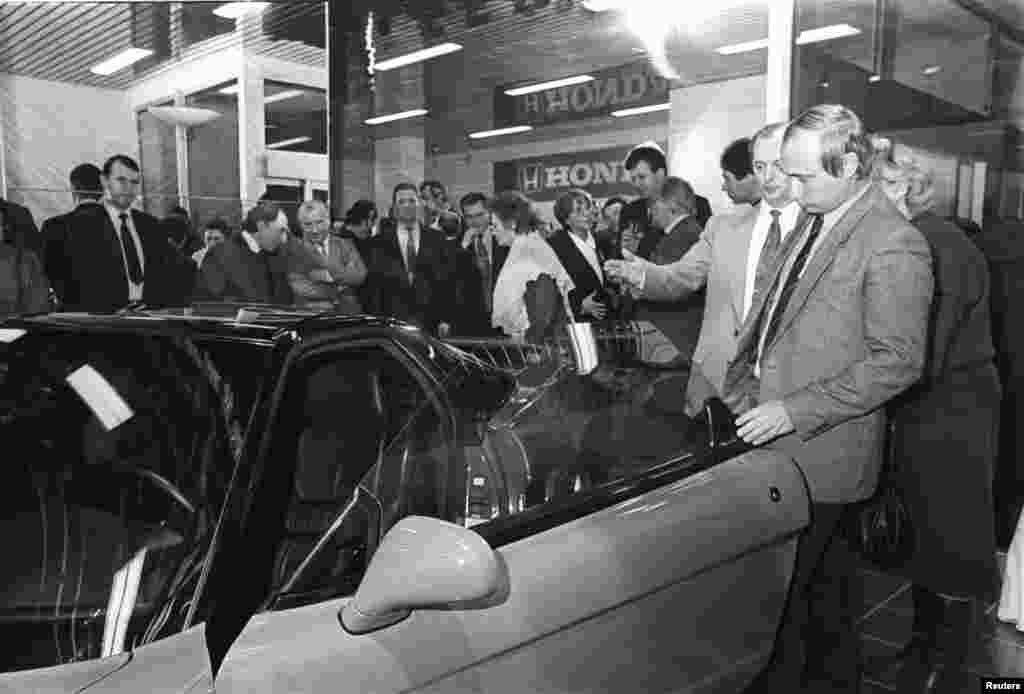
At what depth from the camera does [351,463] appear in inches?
63.2

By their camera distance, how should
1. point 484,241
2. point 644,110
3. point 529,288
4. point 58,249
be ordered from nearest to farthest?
point 529,288 → point 58,249 → point 484,241 → point 644,110

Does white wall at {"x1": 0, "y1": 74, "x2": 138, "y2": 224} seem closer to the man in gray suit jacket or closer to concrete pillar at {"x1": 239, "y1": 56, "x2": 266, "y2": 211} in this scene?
concrete pillar at {"x1": 239, "y1": 56, "x2": 266, "y2": 211}

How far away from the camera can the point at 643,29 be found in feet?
21.5

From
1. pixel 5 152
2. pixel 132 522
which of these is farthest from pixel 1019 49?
pixel 5 152

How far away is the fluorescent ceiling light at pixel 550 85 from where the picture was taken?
6.94 m

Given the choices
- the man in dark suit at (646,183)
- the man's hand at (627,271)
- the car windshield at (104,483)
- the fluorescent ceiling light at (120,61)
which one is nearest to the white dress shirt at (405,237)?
the man in dark suit at (646,183)

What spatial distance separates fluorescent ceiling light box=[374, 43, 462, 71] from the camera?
8.27 meters

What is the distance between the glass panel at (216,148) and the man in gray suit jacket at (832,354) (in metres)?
7.19

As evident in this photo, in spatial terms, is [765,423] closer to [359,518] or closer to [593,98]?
[359,518]

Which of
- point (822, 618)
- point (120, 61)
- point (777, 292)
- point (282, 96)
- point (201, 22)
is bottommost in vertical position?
point (822, 618)

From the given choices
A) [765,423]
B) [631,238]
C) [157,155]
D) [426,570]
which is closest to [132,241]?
[631,238]

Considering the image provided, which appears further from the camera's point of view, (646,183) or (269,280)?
(269,280)

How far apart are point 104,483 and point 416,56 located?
765cm

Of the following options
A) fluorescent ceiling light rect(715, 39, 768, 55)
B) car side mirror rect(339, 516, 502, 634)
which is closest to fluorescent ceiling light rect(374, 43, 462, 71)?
fluorescent ceiling light rect(715, 39, 768, 55)
